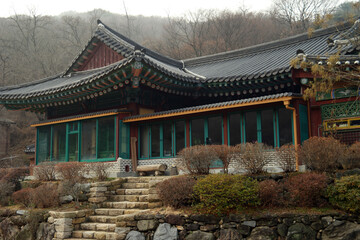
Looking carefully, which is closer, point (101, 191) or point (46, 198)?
point (101, 191)

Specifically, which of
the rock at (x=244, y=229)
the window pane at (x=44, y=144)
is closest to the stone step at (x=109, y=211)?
the rock at (x=244, y=229)

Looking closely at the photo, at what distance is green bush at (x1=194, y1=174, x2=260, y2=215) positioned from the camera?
801 centimetres

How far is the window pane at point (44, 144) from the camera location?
1637 cm

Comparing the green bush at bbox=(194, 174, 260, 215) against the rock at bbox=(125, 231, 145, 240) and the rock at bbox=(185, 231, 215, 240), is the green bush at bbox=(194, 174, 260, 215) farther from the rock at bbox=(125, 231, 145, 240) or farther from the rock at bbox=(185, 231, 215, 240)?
the rock at bbox=(125, 231, 145, 240)

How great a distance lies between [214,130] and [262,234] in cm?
558

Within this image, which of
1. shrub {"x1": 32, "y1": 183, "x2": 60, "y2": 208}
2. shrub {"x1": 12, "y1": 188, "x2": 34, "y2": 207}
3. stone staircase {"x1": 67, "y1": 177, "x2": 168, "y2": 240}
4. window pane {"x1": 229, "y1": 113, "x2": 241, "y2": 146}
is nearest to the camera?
stone staircase {"x1": 67, "y1": 177, "x2": 168, "y2": 240}

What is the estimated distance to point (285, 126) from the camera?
11.4 metres

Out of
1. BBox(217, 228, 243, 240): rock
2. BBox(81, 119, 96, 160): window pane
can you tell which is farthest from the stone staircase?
BBox(81, 119, 96, 160): window pane

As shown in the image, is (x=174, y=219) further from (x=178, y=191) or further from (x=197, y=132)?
(x=197, y=132)

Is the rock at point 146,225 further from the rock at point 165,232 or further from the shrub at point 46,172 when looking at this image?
the shrub at point 46,172

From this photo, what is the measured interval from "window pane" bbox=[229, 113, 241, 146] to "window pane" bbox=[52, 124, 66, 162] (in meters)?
7.69

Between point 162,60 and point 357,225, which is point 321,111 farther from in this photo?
point 162,60

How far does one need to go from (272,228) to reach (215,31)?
35203 millimetres

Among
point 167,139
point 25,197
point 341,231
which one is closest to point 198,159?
point 341,231
